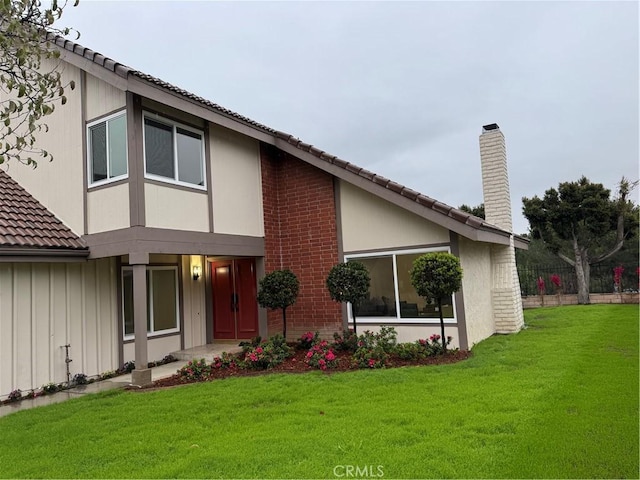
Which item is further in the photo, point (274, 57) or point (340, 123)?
point (340, 123)

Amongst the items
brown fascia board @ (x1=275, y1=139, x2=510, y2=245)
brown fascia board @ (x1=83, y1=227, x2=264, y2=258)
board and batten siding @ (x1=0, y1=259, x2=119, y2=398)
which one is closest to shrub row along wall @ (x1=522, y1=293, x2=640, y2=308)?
brown fascia board @ (x1=275, y1=139, x2=510, y2=245)

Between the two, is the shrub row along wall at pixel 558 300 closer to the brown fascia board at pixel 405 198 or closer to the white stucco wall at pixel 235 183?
the brown fascia board at pixel 405 198

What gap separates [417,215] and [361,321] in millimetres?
2720

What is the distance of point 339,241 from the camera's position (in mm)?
10227

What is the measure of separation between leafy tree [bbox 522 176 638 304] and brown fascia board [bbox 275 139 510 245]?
10103 mm

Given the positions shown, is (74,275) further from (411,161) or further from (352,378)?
(411,161)

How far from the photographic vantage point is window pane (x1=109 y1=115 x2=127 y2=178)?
26.9ft

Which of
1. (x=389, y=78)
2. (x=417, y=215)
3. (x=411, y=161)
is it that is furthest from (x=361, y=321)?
(x=411, y=161)

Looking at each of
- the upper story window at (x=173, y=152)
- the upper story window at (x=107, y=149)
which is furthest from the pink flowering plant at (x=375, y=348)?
the upper story window at (x=107, y=149)

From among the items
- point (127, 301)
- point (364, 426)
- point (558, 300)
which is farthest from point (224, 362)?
point (558, 300)

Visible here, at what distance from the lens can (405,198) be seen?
891 centimetres

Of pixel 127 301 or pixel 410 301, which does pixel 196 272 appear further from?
pixel 410 301

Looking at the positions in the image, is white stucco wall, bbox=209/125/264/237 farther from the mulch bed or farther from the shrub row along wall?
the shrub row along wall

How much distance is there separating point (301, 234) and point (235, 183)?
2.05 meters
